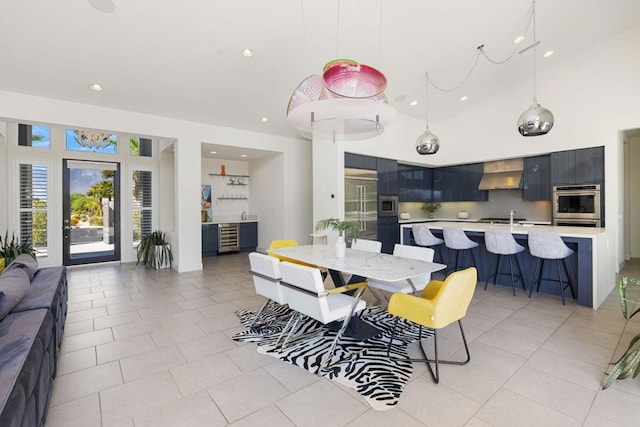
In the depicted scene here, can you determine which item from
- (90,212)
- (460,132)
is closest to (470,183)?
(460,132)

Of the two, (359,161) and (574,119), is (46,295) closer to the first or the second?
(359,161)

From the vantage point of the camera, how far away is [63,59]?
365 cm

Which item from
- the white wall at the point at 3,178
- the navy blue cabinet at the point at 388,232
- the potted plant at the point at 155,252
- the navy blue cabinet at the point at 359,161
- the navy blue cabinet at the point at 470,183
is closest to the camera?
the white wall at the point at 3,178

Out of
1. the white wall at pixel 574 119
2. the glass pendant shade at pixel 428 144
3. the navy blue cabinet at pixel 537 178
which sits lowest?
the navy blue cabinet at pixel 537 178

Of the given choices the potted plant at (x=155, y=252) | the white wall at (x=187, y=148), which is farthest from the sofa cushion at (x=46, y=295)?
the potted plant at (x=155, y=252)

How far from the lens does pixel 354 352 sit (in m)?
2.69

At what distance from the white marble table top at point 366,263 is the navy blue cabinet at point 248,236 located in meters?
4.73

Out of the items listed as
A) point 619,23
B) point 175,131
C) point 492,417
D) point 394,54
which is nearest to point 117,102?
point 175,131

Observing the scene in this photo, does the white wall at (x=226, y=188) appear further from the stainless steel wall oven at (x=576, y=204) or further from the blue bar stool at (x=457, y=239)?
the stainless steel wall oven at (x=576, y=204)

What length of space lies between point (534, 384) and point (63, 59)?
18.5 ft

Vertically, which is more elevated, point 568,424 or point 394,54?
point 394,54

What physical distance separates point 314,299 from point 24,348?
5.46ft

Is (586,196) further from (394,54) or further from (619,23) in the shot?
(394,54)

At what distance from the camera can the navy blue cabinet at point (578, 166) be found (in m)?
5.46
